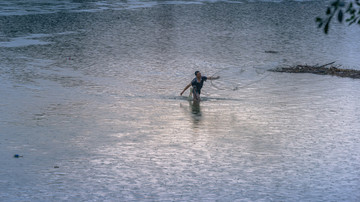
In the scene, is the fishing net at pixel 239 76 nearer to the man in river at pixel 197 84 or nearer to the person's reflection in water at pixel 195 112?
the man in river at pixel 197 84

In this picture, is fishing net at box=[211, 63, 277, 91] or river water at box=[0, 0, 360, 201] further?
fishing net at box=[211, 63, 277, 91]

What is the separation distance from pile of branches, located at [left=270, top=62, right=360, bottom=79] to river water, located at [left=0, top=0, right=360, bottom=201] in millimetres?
982

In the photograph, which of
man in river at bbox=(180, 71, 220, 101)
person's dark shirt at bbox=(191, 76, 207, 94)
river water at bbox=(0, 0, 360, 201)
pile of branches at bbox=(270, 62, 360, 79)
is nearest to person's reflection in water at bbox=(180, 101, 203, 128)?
river water at bbox=(0, 0, 360, 201)

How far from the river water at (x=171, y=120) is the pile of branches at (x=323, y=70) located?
3.22 feet

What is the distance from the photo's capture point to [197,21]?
51.6 meters

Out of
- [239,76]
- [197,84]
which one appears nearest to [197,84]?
[197,84]

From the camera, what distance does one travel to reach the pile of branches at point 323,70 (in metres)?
26.1

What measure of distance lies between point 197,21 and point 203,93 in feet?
98.1

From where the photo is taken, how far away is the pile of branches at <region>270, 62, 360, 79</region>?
85.8ft

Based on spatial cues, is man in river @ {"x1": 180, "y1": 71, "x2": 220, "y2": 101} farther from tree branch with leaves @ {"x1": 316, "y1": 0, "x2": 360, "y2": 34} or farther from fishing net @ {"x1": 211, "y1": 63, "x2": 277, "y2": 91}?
tree branch with leaves @ {"x1": 316, "y1": 0, "x2": 360, "y2": 34}

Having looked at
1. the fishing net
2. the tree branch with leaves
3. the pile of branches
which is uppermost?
the tree branch with leaves

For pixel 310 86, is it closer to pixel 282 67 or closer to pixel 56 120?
pixel 282 67

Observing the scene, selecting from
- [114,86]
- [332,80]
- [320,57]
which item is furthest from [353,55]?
[114,86]

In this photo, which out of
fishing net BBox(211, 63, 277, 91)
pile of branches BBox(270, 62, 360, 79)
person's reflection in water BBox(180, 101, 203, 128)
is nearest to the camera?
person's reflection in water BBox(180, 101, 203, 128)
